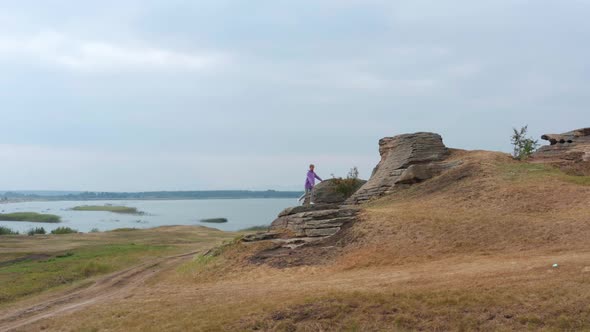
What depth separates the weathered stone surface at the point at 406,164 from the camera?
78.2 ft

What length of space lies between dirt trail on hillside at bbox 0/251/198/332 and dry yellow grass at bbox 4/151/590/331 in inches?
26.4

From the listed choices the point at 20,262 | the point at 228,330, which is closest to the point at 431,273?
the point at 228,330

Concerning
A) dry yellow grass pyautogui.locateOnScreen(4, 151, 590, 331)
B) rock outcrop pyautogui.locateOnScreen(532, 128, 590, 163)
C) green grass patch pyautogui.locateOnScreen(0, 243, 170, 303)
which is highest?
rock outcrop pyautogui.locateOnScreen(532, 128, 590, 163)

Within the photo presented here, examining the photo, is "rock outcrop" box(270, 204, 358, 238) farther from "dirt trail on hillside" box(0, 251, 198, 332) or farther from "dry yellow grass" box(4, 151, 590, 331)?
"dirt trail on hillside" box(0, 251, 198, 332)

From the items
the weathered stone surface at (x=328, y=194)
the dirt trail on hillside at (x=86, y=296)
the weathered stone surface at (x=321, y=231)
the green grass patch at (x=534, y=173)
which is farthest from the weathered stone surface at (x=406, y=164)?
the dirt trail on hillside at (x=86, y=296)

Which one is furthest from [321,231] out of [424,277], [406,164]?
[406,164]

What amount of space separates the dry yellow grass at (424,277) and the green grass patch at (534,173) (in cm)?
8

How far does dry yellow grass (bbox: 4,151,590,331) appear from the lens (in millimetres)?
9516

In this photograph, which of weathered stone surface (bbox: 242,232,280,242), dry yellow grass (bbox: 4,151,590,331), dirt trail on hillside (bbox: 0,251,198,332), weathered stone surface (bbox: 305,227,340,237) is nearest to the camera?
dry yellow grass (bbox: 4,151,590,331)

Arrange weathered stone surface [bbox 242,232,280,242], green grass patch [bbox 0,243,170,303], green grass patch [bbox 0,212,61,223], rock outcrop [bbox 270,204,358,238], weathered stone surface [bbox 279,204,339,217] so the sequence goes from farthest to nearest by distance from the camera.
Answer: green grass patch [bbox 0,212,61,223] < weathered stone surface [bbox 279,204,339,217] < weathered stone surface [bbox 242,232,280,242] < green grass patch [bbox 0,243,170,303] < rock outcrop [bbox 270,204,358,238]

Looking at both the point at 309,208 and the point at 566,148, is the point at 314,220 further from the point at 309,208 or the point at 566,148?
the point at 566,148

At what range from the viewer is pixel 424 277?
1191 centimetres

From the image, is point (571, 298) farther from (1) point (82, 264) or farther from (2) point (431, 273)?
(1) point (82, 264)

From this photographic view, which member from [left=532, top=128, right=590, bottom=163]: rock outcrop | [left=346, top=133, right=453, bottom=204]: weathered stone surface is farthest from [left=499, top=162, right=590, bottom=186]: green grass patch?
[left=346, top=133, right=453, bottom=204]: weathered stone surface
